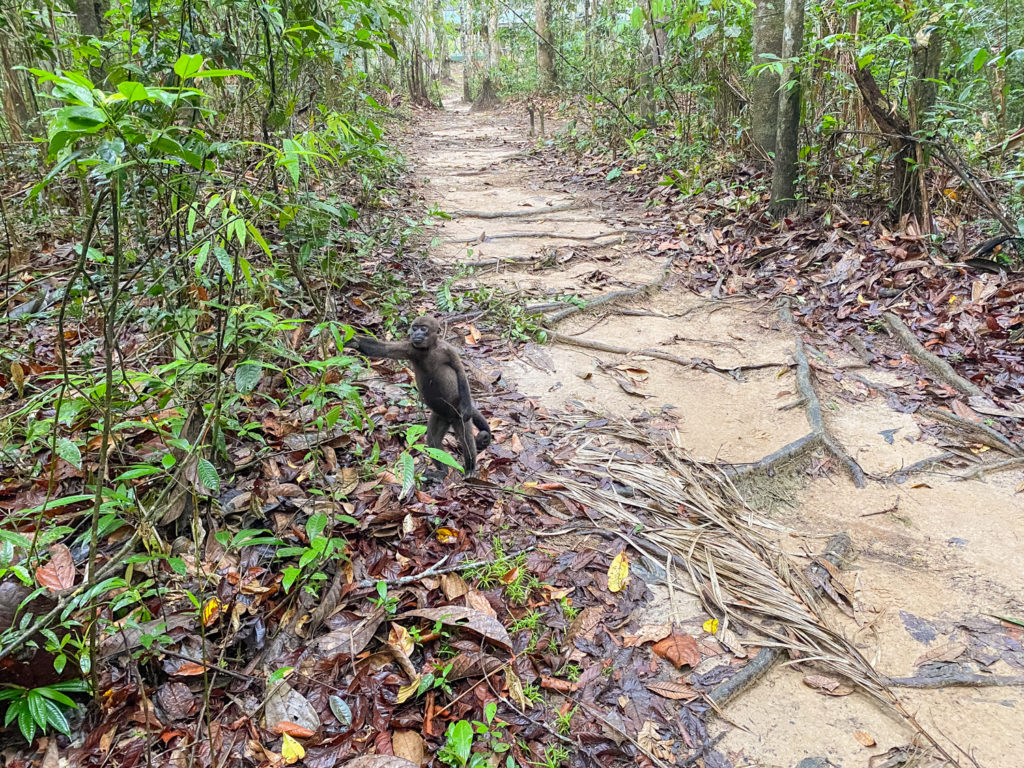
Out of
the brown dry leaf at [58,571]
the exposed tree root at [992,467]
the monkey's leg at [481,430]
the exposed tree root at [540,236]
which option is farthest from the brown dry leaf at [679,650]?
the exposed tree root at [540,236]

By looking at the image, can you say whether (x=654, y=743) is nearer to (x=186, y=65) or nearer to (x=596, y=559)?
(x=596, y=559)

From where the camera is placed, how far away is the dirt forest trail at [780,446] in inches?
105

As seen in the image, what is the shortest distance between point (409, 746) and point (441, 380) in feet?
6.50

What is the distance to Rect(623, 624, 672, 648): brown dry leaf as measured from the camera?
2904mm

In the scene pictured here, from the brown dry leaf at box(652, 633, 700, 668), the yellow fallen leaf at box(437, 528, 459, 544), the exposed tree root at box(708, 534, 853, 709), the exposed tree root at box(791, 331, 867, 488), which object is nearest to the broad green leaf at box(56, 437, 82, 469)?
the yellow fallen leaf at box(437, 528, 459, 544)

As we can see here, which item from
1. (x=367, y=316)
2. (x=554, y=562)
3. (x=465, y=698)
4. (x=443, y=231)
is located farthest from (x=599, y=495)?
(x=443, y=231)

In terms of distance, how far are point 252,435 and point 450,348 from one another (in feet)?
4.04

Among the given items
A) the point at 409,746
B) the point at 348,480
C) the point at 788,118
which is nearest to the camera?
the point at 409,746

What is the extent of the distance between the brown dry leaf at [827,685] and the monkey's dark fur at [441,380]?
203cm

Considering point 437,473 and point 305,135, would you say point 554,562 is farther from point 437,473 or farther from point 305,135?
point 305,135

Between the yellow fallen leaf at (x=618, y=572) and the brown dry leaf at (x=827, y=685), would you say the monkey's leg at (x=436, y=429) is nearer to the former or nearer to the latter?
the yellow fallen leaf at (x=618, y=572)

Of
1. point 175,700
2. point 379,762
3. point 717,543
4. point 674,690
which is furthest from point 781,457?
point 175,700

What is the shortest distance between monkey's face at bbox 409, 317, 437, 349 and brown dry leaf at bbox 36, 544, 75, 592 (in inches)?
75.7

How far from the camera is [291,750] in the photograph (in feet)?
7.63
